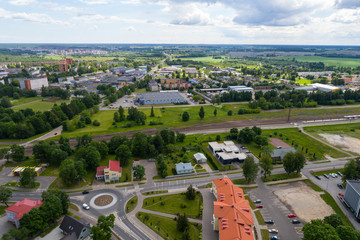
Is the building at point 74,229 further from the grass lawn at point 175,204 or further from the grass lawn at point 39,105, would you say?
the grass lawn at point 39,105

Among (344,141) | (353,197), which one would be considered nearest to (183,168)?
(353,197)

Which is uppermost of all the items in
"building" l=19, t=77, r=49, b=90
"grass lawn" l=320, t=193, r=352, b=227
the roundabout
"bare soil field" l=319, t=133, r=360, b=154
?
"building" l=19, t=77, r=49, b=90

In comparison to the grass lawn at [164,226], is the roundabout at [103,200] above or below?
below

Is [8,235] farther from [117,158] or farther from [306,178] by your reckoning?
[306,178]

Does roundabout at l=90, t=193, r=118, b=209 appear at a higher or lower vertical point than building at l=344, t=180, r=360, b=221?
lower

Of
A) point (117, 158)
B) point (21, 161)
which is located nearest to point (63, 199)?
point (117, 158)

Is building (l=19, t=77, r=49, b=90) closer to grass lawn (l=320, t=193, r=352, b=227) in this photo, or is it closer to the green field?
the green field

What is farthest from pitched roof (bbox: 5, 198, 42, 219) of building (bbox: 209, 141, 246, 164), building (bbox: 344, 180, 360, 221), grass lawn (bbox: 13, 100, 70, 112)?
grass lawn (bbox: 13, 100, 70, 112)

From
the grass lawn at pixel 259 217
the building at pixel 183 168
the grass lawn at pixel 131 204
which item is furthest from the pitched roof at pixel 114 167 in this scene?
the grass lawn at pixel 259 217
